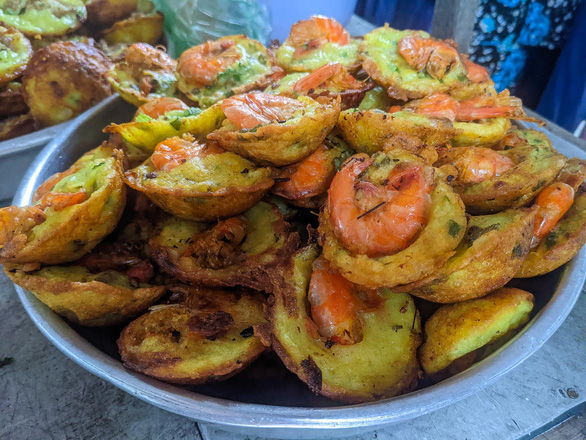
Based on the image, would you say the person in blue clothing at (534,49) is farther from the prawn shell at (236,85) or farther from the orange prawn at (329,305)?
the orange prawn at (329,305)

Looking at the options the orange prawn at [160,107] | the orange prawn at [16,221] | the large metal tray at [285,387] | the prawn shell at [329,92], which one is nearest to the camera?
the large metal tray at [285,387]

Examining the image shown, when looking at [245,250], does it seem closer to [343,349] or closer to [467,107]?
[343,349]

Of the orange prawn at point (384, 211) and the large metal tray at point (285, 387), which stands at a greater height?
the orange prawn at point (384, 211)

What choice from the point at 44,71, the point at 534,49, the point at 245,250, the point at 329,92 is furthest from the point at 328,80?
the point at 534,49

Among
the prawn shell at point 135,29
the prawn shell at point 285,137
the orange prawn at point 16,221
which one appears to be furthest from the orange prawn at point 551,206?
the prawn shell at point 135,29

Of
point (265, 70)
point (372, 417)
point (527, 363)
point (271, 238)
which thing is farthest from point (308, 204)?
point (527, 363)

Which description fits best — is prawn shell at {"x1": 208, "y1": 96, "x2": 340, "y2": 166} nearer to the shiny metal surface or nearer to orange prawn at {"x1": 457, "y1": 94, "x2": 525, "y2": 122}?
orange prawn at {"x1": 457, "y1": 94, "x2": 525, "y2": 122}

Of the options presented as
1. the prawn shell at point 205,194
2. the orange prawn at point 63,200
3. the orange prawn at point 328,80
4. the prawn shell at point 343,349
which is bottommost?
Answer: the prawn shell at point 343,349

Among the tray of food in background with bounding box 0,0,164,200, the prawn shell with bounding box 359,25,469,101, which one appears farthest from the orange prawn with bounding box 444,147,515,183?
the tray of food in background with bounding box 0,0,164,200
